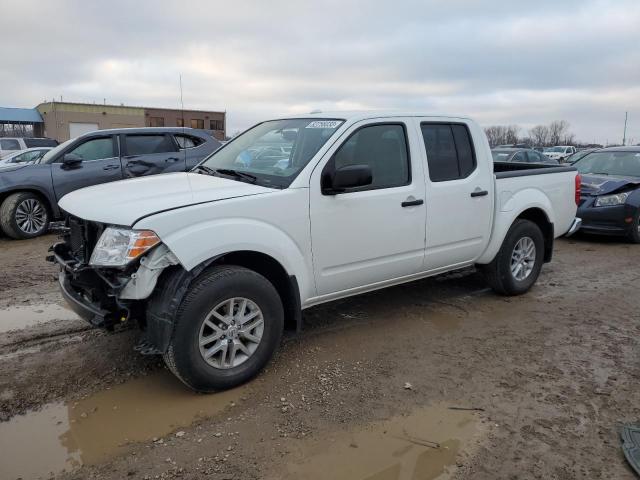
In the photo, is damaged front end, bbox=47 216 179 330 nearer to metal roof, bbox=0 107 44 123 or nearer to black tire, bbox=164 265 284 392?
black tire, bbox=164 265 284 392

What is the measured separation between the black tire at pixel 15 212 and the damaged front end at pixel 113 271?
5505 mm

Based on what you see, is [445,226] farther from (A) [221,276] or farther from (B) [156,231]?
(B) [156,231]

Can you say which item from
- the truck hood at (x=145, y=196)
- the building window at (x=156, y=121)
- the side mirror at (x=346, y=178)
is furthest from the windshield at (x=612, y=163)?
the building window at (x=156, y=121)

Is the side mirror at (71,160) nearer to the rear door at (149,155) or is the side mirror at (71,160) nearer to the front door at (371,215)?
the rear door at (149,155)

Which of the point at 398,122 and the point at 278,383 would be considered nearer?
the point at 278,383

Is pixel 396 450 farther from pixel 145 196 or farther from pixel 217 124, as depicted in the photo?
pixel 217 124

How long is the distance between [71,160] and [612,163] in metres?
9.69

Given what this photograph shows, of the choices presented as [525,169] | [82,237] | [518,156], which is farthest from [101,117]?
[82,237]

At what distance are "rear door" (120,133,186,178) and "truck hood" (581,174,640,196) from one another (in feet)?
23.0

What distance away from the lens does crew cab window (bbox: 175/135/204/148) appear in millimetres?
9227

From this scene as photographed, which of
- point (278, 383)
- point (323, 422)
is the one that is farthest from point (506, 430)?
point (278, 383)

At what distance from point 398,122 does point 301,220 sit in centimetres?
141

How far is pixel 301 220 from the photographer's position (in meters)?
3.71

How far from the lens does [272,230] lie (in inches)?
141
